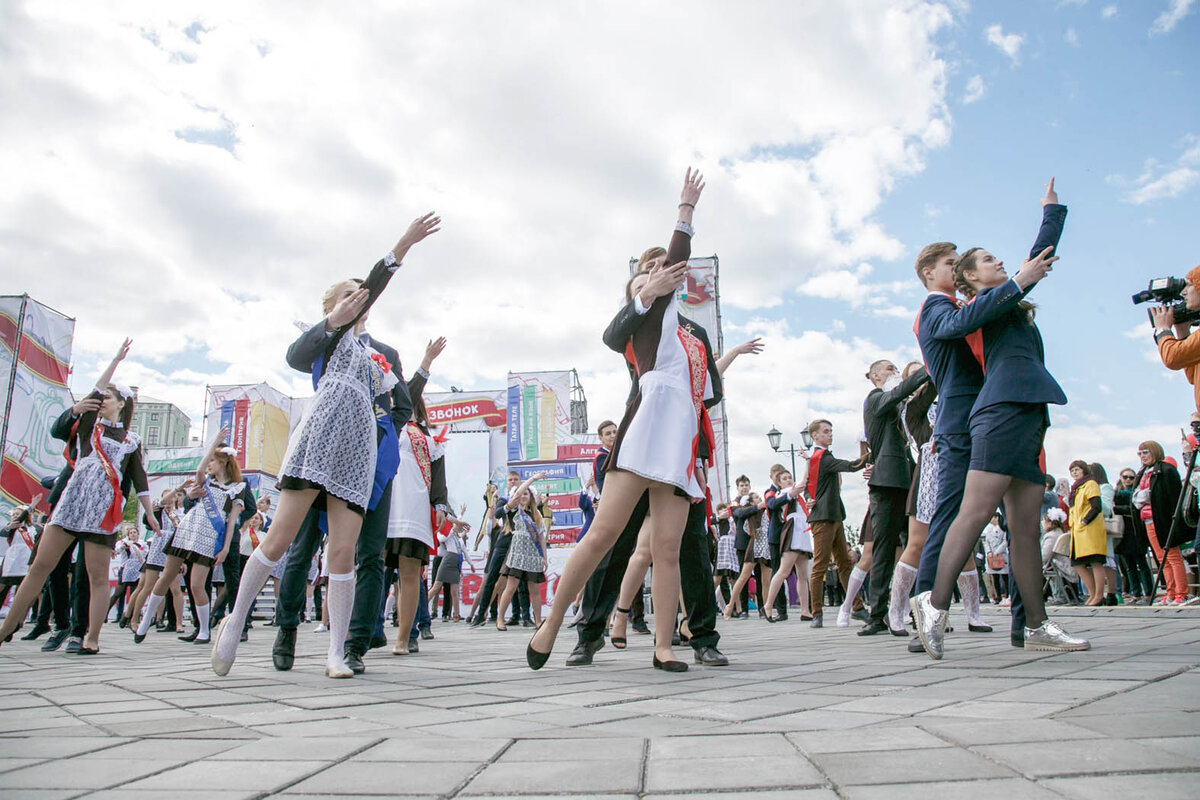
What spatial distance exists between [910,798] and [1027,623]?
3.10 metres

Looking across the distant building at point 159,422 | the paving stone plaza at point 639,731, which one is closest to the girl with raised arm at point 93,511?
the paving stone plaza at point 639,731

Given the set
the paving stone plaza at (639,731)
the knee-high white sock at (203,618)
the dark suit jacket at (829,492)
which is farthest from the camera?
the dark suit jacket at (829,492)

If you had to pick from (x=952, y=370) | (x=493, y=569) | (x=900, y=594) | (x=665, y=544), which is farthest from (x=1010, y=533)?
(x=493, y=569)

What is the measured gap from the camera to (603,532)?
12.2 ft

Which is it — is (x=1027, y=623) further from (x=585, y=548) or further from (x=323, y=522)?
(x=323, y=522)

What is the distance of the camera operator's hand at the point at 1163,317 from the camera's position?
13.3 ft

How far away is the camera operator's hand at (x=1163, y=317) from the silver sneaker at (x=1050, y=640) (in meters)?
1.53

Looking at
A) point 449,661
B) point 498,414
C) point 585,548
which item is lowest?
point 449,661

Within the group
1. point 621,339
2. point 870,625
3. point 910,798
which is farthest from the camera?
point 870,625

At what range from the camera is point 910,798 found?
1398 millimetres

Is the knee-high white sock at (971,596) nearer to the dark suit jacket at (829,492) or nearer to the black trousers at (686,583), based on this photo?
the dark suit jacket at (829,492)

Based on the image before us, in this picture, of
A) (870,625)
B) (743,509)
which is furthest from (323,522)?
(743,509)

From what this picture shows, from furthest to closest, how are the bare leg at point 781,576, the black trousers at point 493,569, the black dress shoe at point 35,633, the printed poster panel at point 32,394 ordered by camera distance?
1. the printed poster panel at point 32,394
2. the black trousers at point 493,569
3. the bare leg at point 781,576
4. the black dress shoe at point 35,633

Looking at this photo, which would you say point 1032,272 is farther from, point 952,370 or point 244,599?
point 244,599
